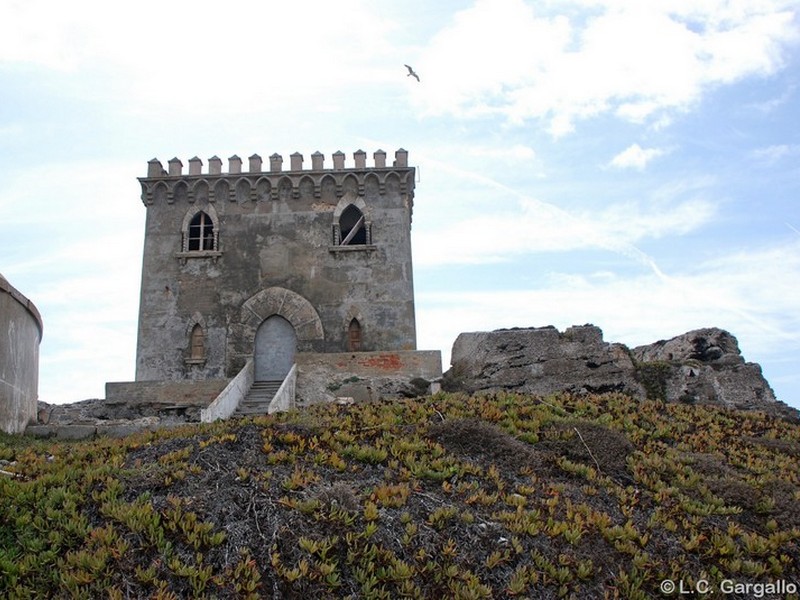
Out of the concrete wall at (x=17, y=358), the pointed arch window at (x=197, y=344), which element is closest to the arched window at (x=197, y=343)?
the pointed arch window at (x=197, y=344)

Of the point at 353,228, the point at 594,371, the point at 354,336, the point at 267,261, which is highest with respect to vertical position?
the point at 353,228

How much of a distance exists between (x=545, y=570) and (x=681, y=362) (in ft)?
37.1

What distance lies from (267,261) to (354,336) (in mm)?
3629

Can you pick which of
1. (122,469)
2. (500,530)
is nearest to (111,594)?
(122,469)

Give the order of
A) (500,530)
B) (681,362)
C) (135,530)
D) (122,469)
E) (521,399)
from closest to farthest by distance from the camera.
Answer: (135,530), (500,530), (122,469), (521,399), (681,362)

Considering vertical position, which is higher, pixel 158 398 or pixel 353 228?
pixel 353 228

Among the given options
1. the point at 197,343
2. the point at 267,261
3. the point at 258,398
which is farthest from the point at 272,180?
the point at 258,398

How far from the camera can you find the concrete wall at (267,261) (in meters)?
25.7

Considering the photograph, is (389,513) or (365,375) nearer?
(389,513)

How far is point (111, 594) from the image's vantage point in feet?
Answer: 23.5

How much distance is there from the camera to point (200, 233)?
88.4 feet

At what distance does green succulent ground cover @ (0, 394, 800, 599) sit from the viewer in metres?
7.82

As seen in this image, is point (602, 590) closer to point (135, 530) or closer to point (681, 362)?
point (135, 530)

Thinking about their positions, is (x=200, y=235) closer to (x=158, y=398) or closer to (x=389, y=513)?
(x=158, y=398)
